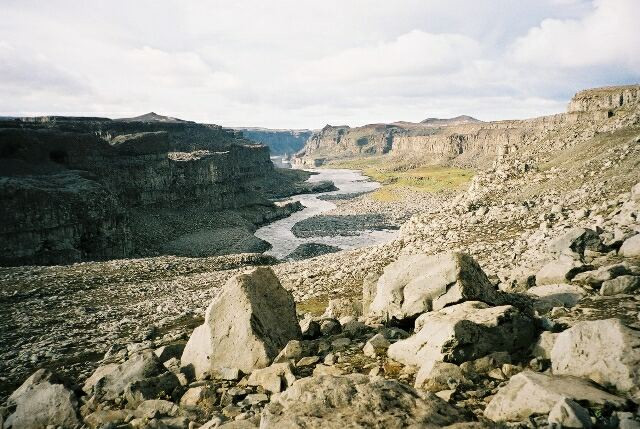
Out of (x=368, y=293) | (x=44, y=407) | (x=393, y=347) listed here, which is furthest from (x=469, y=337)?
(x=44, y=407)

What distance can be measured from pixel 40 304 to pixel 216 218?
199 feet

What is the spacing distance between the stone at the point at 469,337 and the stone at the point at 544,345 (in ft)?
0.91

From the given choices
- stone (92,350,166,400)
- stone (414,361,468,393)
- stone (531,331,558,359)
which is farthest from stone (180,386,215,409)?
stone (531,331,558,359)

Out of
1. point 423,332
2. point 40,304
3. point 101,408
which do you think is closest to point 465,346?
point 423,332

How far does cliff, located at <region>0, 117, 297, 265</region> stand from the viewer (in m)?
46.4

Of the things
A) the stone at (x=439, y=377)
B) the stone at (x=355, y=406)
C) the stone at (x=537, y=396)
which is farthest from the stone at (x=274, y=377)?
the stone at (x=537, y=396)

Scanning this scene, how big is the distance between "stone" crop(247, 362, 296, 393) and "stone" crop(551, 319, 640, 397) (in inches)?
215

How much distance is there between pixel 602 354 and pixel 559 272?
743 centimetres

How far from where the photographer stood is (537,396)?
6.33 meters

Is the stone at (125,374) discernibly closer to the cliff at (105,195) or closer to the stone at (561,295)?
the stone at (561,295)

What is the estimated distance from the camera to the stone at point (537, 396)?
6.15m

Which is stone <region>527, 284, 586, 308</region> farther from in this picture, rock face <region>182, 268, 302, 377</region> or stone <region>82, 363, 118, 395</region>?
stone <region>82, 363, 118, 395</region>

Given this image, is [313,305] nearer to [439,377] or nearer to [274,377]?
[274,377]

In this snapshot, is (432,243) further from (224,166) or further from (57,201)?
(224,166)
